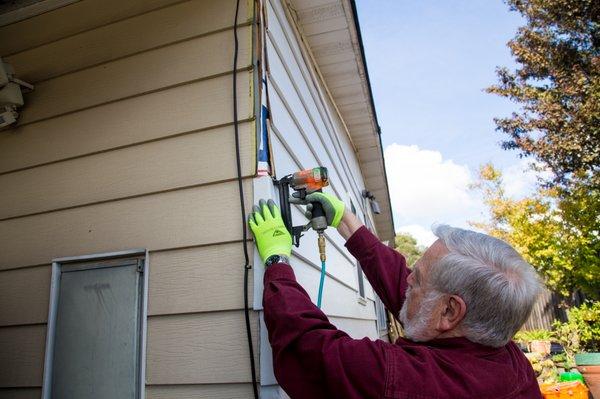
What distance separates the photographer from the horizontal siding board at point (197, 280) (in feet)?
5.05

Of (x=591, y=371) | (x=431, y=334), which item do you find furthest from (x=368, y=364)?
(x=591, y=371)

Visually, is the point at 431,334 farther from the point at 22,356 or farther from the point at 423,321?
the point at 22,356

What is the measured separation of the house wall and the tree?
23.9ft

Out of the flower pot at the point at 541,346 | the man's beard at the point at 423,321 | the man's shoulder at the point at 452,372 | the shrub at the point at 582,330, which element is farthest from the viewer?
the flower pot at the point at 541,346

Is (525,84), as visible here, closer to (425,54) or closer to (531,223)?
(425,54)

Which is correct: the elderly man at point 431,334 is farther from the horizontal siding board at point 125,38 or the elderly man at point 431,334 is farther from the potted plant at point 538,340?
the potted plant at point 538,340

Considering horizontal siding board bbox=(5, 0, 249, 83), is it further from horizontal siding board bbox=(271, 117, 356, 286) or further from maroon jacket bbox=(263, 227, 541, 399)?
maroon jacket bbox=(263, 227, 541, 399)

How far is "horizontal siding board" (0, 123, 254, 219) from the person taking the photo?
169 centimetres

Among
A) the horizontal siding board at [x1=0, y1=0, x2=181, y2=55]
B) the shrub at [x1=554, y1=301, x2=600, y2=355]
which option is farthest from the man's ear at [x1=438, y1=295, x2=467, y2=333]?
the shrub at [x1=554, y1=301, x2=600, y2=355]

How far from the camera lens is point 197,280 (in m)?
1.60

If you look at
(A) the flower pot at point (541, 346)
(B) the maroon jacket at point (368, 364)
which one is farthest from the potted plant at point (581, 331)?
(B) the maroon jacket at point (368, 364)

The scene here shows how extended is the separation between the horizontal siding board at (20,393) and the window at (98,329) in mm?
59

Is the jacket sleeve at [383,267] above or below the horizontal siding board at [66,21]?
below

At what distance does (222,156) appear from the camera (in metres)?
1.69
